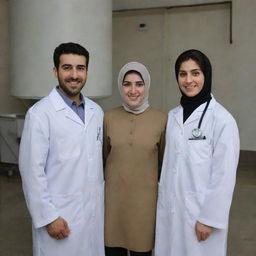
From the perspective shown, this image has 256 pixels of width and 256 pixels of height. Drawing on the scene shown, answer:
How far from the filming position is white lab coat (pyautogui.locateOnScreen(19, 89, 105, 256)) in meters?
1.31

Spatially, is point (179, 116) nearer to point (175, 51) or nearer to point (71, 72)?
point (71, 72)

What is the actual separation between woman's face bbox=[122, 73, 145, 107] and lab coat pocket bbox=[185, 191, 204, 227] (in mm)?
449

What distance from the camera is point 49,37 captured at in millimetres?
2748

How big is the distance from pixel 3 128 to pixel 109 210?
2.65 metres

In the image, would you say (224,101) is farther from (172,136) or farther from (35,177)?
(35,177)

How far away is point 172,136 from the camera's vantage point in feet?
4.62

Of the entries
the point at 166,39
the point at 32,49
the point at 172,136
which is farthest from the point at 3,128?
the point at 172,136

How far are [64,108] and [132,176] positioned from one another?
415 millimetres

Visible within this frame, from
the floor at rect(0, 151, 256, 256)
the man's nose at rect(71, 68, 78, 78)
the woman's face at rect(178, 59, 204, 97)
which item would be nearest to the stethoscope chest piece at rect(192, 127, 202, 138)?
the woman's face at rect(178, 59, 204, 97)

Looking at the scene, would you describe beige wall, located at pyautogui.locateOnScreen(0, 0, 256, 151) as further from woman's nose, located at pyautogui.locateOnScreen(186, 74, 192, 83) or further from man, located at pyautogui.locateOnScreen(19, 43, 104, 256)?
woman's nose, located at pyautogui.locateOnScreen(186, 74, 192, 83)

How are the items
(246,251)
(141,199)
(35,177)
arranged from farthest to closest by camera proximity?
(246,251), (141,199), (35,177)

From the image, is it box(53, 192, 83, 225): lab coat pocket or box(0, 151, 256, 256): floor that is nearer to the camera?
box(53, 192, 83, 225): lab coat pocket

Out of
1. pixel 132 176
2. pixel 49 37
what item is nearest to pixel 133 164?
pixel 132 176

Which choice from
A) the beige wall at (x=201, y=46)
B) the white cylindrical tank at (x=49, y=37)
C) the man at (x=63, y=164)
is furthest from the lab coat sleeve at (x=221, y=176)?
the beige wall at (x=201, y=46)
